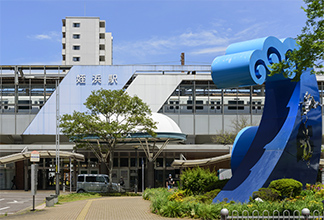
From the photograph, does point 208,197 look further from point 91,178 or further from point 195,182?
point 91,178

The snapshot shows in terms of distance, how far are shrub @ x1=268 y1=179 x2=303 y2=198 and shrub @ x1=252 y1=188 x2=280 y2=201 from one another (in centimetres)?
24

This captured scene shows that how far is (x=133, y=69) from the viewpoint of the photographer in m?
58.1

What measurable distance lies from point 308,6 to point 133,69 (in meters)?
44.7

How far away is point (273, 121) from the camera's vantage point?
19.2 meters

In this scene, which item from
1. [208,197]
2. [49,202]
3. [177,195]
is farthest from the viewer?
[49,202]

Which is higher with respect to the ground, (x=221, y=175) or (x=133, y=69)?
(x=133, y=69)

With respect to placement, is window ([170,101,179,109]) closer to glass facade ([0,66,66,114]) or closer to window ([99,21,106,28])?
glass facade ([0,66,66,114])

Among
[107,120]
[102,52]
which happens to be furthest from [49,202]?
[102,52]

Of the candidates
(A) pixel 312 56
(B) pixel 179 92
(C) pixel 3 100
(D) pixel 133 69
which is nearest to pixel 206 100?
(B) pixel 179 92

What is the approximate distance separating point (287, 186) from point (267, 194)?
3.00 feet

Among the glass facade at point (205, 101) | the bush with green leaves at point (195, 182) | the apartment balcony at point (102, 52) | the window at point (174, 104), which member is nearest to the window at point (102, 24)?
the apartment balcony at point (102, 52)

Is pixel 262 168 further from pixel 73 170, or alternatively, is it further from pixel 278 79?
pixel 73 170

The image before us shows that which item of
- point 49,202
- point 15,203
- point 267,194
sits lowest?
point 15,203

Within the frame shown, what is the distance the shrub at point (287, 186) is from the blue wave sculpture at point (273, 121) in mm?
453
